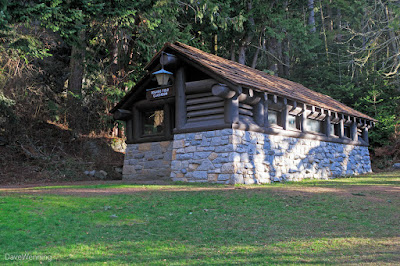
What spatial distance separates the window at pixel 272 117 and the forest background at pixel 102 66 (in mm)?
3467

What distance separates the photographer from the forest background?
15.5m

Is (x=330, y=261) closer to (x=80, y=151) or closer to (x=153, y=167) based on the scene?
(x=153, y=167)

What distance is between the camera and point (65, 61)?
23344 mm

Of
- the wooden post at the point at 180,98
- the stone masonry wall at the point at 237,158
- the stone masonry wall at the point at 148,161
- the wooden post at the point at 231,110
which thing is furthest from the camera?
the stone masonry wall at the point at 148,161

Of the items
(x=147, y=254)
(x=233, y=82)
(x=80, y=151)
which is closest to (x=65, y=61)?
(x=80, y=151)

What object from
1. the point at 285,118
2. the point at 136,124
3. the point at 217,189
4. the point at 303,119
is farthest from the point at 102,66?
the point at 217,189

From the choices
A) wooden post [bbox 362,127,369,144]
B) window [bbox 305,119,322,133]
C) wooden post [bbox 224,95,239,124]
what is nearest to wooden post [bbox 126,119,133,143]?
wooden post [bbox 224,95,239,124]

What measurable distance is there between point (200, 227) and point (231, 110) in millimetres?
6232

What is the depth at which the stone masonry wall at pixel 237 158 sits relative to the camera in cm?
1262

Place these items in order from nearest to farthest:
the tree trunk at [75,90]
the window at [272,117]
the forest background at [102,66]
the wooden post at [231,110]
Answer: the wooden post at [231,110] → the window at [272,117] → the forest background at [102,66] → the tree trunk at [75,90]

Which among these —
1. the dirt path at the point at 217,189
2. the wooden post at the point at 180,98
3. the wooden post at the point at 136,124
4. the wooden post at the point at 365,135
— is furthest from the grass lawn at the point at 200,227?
the wooden post at the point at 365,135

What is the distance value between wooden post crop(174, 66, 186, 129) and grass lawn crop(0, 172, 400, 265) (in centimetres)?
371

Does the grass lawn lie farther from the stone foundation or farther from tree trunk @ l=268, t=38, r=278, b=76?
tree trunk @ l=268, t=38, r=278, b=76

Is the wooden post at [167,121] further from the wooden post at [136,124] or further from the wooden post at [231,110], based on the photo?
the wooden post at [231,110]
